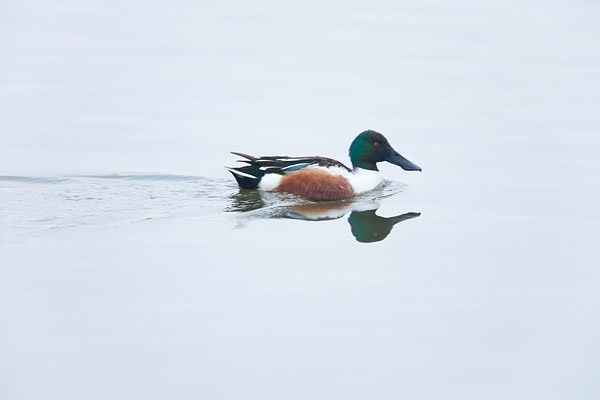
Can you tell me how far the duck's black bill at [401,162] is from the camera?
1168 cm

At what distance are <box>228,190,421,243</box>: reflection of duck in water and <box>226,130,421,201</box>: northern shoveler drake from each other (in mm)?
136

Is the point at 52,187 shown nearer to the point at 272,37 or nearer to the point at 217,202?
the point at 217,202

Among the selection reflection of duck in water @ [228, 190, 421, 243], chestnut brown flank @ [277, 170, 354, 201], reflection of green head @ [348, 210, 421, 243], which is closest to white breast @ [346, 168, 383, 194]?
chestnut brown flank @ [277, 170, 354, 201]

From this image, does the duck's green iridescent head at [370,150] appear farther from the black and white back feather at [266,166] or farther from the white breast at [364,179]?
the black and white back feather at [266,166]

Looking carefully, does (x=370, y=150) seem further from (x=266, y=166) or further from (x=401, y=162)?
(x=266, y=166)

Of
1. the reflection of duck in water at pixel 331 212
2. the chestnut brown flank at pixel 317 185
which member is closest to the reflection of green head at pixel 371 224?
the reflection of duck in water at pixel 331 212

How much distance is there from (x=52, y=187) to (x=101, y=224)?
1.72 metres

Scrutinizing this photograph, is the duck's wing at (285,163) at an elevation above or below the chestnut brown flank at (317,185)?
above

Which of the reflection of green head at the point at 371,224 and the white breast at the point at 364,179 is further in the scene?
the white breast at the point at 364,179

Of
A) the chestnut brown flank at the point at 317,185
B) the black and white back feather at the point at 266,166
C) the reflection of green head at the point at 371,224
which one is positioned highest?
the black and white back feather at the point at 266,166

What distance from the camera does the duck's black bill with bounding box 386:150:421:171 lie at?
1168 cm

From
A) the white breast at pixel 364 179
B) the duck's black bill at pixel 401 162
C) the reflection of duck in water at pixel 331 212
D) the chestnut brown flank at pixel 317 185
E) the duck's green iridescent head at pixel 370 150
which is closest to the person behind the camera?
the reflection of duck in water at pixel 331 212

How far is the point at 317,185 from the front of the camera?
11180 mm

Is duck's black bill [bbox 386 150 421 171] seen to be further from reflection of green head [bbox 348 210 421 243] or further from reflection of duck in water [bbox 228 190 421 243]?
reflection of green head [bbox 348 210 421 243]
